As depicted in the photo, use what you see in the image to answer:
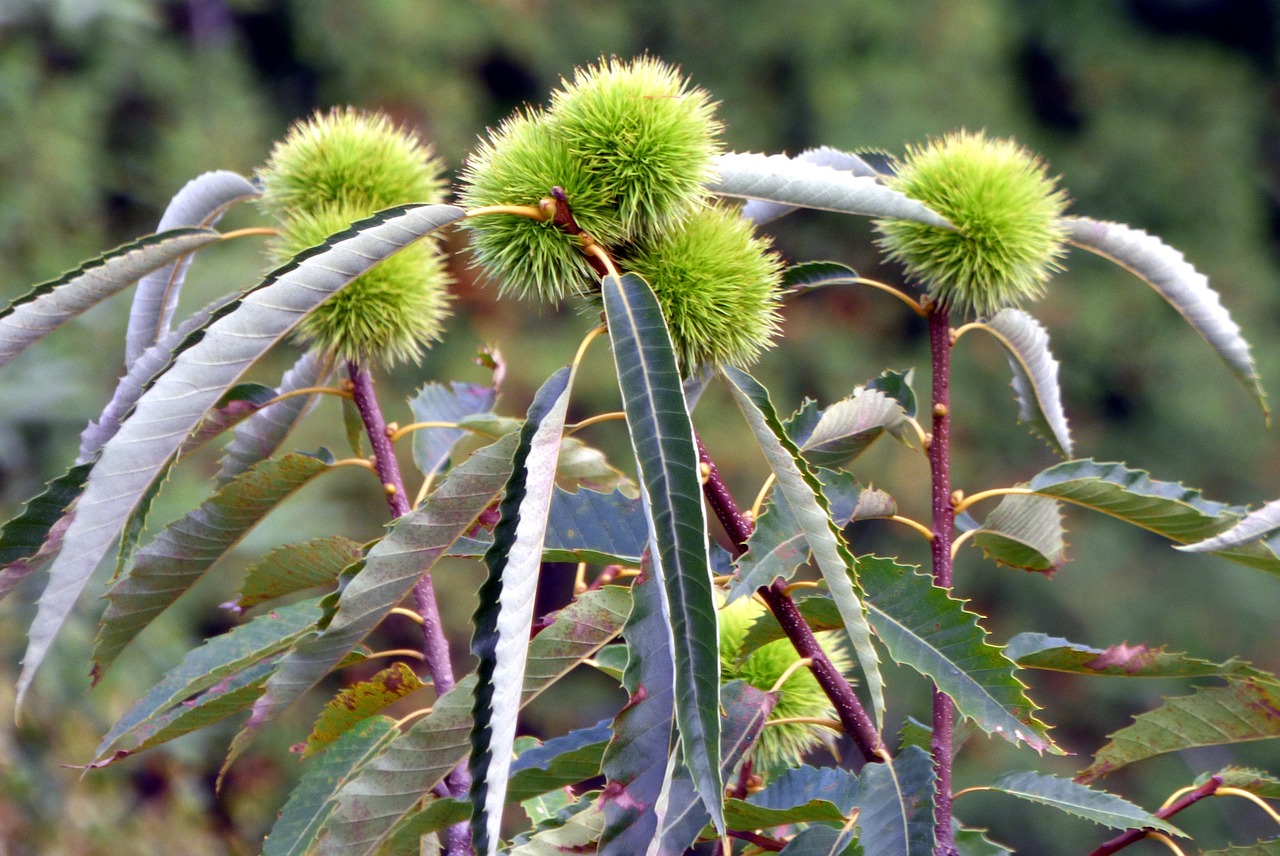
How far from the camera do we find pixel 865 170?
34.0 inches

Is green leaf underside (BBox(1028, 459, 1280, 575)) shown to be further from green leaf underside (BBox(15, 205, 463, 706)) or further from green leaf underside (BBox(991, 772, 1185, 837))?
green leaf underside (BBox(15, 205, 463, 706))

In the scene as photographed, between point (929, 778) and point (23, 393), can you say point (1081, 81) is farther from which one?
point (929, 778)

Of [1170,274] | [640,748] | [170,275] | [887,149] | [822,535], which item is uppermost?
[887,149]

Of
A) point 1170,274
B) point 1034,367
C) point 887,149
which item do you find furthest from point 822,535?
point 887,149

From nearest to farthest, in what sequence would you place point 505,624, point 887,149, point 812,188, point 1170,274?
point 505,624 → point 812,188 → point 1170,274 → point 887,149

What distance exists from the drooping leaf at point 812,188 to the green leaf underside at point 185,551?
1.21ft

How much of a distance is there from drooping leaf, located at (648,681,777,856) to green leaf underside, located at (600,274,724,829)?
0.28 ft

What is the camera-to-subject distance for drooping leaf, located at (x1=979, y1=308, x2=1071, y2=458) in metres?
0.94

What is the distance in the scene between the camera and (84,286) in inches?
28.4

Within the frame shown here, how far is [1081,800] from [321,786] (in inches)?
20.8

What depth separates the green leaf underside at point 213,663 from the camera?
81 centimetres

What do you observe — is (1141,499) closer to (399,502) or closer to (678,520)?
(678,520)

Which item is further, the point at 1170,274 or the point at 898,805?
the point at 1170,274

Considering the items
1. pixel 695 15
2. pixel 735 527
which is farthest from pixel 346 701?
pixel 695 15
